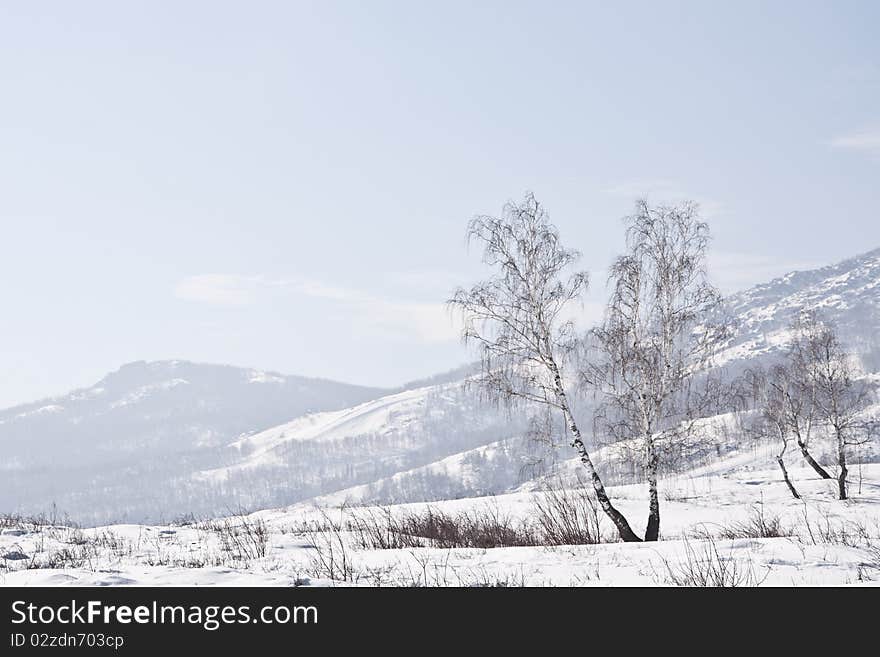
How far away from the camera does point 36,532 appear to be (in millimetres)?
16391

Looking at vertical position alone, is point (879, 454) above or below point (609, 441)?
below

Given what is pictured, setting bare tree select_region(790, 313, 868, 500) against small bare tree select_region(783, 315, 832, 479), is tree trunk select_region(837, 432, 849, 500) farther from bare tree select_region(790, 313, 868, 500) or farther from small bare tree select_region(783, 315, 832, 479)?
small bare tree select_region(783, 315, 832, 479)

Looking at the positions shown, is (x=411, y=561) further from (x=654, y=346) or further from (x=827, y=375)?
(x=827, y=375)

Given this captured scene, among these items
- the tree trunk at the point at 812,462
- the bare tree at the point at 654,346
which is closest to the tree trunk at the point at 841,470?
the tree trunk at the point at 812,462

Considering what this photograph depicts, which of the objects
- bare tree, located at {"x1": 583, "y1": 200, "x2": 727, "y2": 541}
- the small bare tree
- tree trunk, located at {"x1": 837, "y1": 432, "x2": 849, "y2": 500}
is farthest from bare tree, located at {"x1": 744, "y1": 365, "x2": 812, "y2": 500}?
bare tree, located at {"x1": 583, "y1": 200, "x2": 727, "y2": 541}

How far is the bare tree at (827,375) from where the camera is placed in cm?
3891

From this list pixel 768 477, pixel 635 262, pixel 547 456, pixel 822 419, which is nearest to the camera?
pixel 547 456

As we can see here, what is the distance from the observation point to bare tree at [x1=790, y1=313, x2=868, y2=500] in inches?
1532

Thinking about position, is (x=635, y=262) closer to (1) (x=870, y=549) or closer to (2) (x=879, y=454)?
(1) (x=870, y=549)
